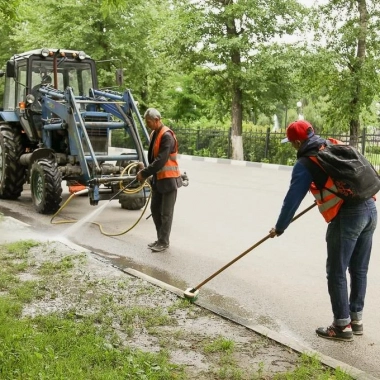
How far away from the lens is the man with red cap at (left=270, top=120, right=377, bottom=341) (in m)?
4.41

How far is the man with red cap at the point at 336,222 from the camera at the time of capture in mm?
4414

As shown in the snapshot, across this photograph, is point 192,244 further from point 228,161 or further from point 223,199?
point 228,161

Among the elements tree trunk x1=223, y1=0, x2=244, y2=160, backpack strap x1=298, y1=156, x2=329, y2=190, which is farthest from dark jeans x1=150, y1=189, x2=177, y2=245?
tree trunk x1=223, y1=0, x2=244, y2=160

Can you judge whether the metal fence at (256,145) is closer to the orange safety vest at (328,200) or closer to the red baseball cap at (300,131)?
the orange safety vest at (328,200)

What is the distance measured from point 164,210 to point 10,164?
4.74 meters

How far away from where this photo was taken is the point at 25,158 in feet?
35.1

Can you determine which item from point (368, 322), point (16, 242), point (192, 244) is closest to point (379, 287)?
point (368, 322)

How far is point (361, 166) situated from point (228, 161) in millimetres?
17332

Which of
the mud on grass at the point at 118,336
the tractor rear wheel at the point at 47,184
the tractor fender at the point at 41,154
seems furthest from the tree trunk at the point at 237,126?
the mud on grass at the point at 118,336

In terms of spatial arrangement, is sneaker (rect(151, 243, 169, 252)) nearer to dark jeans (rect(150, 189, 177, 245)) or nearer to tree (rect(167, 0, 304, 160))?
dark jeans (rect(150, 189, 177, 245))

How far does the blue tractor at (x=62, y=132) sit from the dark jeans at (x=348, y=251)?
4704 mm

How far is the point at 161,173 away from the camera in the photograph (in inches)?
295

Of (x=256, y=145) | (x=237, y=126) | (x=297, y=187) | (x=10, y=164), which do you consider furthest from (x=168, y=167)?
(x=256, y=145)

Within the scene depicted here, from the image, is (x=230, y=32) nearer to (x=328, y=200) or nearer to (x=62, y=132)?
(x=62, y=132)
